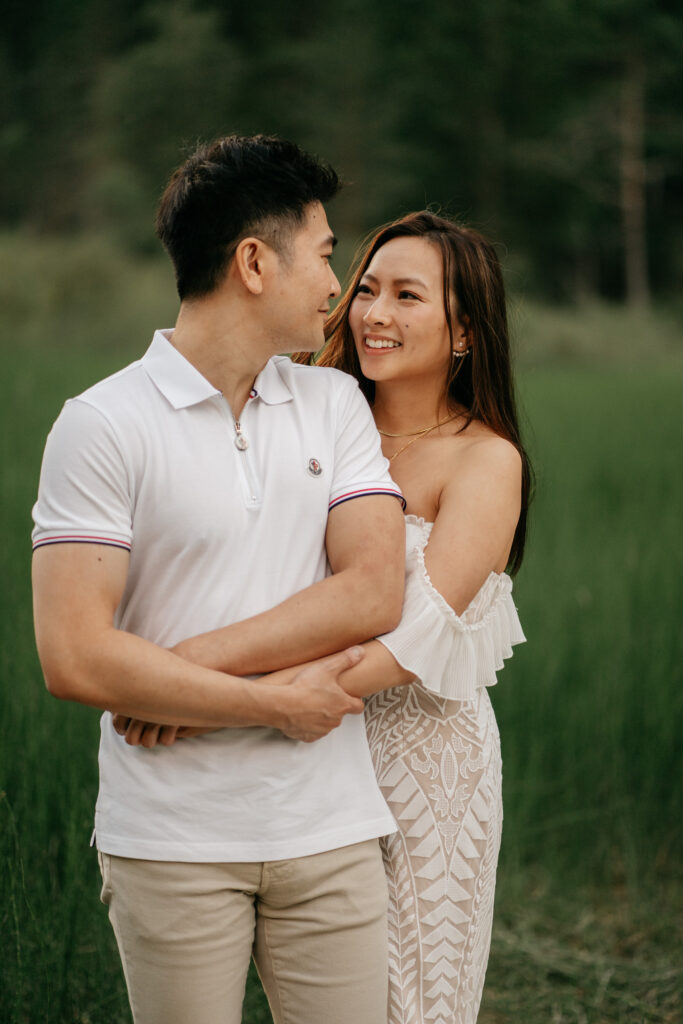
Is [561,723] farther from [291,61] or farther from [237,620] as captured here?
[291,61]

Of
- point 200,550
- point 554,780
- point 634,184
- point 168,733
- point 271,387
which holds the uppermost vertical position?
point 634,184

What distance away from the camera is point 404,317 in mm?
1965

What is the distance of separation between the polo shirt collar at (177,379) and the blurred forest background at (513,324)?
1.39 ft

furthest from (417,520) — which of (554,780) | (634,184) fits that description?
(634,184)

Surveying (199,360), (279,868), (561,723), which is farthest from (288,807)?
(561,723)

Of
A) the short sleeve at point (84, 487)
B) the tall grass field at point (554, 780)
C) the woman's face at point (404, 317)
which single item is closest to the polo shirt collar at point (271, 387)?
the short sleeve at point (84, 487)

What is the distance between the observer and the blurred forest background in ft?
9.64

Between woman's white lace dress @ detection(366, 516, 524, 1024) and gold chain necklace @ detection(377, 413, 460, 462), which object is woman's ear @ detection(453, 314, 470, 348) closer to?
gold chain necklace @ detection(377, 413, 460, 462)

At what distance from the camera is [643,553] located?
496cm

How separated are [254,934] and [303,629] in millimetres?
466

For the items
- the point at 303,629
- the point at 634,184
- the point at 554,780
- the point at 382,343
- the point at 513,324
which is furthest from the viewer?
the point at 634,184

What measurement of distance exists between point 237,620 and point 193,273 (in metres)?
0.50

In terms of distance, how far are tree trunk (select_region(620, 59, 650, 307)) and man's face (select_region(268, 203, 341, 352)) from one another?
20.4 m

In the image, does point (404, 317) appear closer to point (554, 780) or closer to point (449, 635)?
point (449, 635)
